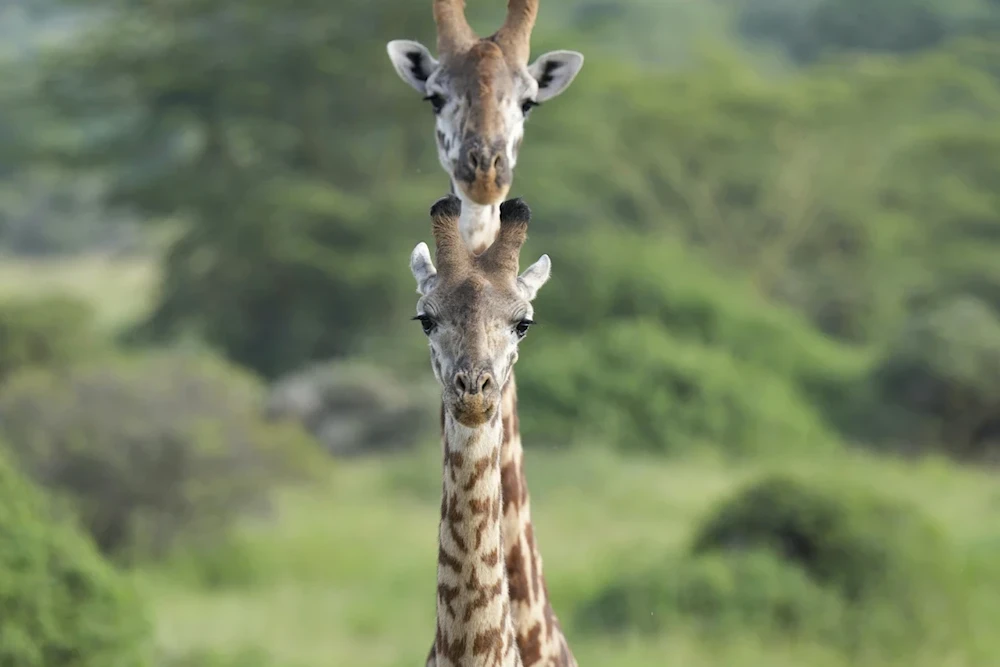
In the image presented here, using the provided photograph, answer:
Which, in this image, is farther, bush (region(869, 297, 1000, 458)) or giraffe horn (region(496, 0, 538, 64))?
bush (region(869, 297, 1000, 458))

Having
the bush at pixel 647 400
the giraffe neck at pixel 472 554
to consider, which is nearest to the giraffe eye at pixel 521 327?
the giraffe neck at pixel 472 554

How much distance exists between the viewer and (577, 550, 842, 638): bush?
41.2 feet

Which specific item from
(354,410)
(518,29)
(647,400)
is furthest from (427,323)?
(354,410)

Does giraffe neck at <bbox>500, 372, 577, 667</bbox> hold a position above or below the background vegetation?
below

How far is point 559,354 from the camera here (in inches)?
919

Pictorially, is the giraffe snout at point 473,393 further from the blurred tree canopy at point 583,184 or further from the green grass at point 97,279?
the green grass at point 97,279

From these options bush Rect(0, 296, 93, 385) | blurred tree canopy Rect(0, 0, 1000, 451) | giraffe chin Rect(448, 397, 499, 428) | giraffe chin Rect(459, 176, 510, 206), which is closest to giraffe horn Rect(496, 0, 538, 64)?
giraffe chin Rect(459, 176, 510, 206)

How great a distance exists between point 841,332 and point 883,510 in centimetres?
2033

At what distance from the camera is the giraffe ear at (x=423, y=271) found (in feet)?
15.6

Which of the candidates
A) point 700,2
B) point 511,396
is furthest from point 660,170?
point 511,396

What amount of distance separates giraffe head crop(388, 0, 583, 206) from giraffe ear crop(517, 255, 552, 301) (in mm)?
839

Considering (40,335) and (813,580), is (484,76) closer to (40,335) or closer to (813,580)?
(813,580)

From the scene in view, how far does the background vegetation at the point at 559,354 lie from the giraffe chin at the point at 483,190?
3086 mm

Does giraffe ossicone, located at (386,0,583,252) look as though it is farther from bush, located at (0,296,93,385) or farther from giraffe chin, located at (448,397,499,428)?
bush, located at (0,296,93,385)
